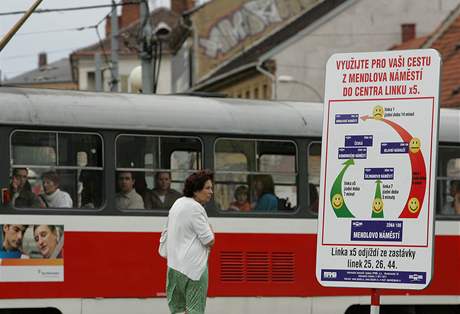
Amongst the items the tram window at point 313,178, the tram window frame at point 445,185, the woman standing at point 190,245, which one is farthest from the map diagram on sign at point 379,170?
the tram window frame at point 445,185

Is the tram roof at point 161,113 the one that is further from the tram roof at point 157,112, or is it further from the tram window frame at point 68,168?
the tram window frame at point 68,168

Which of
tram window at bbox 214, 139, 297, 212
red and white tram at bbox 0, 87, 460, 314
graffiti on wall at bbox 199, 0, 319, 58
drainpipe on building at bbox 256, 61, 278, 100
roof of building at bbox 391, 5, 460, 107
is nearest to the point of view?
red and white tram at bbox 0, 87, 460, 314

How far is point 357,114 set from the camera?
8.64m

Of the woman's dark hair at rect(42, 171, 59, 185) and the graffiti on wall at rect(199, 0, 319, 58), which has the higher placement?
the graffiti on wall at rect(199, 0, 319, 58)

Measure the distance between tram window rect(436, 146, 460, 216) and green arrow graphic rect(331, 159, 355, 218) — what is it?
8199mm

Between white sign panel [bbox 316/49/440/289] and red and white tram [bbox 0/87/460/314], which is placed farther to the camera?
red and white tram [bbox 0/87/460/314]

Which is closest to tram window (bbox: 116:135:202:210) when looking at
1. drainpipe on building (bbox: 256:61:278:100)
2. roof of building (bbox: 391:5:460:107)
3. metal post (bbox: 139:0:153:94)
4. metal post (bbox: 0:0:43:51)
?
metal post (bbox: 0:0:43:51)

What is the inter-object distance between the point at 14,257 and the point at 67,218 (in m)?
0.74

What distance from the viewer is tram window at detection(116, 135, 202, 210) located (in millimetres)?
14953

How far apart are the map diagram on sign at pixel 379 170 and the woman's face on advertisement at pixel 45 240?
20.4 ft

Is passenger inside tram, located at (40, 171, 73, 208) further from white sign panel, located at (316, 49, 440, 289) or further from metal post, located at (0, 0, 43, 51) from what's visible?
white sign panel, located at (316, 49, 440, 289)

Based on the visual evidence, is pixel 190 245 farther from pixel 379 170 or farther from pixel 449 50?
pixel 449 50

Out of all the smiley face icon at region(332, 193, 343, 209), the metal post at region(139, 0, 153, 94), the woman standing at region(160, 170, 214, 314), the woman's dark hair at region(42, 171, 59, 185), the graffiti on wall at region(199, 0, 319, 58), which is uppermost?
the graffiti on wall at region(199, 0, 319, 58)

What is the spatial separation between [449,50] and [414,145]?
3657 centimetres
